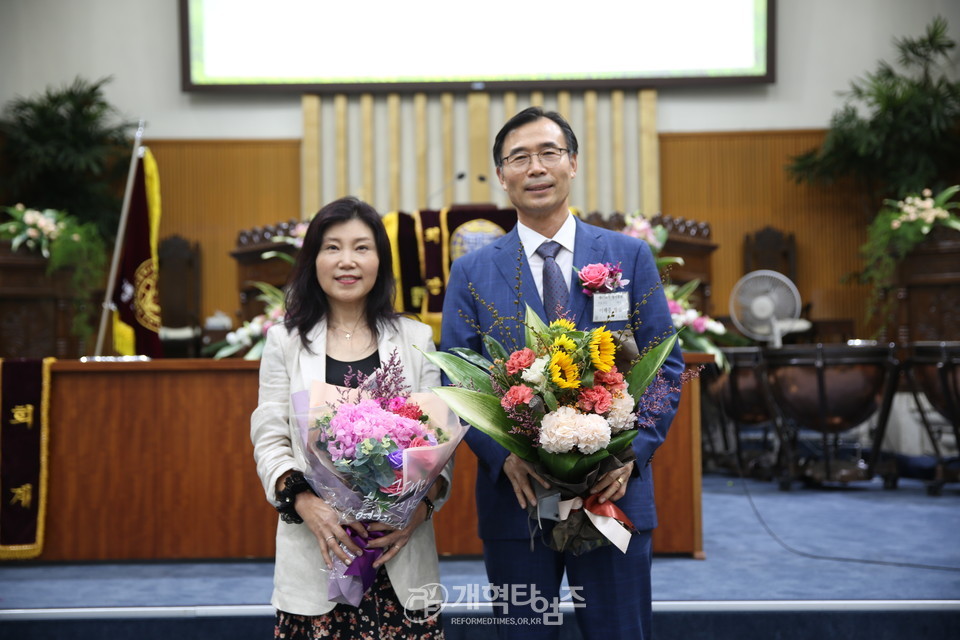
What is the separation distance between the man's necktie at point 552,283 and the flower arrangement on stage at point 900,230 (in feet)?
19.0

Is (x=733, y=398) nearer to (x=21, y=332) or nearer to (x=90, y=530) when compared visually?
(x=90, y=530)

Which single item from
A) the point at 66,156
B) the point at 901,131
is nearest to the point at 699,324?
the point at 901,131

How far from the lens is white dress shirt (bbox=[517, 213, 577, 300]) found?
6.25 feet

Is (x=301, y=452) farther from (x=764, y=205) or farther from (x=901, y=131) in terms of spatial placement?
(x=764, y=205)

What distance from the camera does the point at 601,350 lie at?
5.08ft

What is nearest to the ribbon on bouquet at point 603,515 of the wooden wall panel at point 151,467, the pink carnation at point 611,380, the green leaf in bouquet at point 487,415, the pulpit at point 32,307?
the green leaf in bouquet at point 487,415

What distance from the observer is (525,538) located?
5.81 feet

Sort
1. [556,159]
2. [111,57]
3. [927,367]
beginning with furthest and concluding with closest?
1. [111,57]
2. [927,367]
3. [556,159]

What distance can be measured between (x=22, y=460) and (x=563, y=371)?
8.86 ft

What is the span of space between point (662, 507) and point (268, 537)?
150 centimetres

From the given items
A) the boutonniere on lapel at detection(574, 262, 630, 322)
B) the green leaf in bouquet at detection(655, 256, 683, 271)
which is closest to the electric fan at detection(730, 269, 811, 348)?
the green leaf in bouquet at detection(655, 256, 683, 271)

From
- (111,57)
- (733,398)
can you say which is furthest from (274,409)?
(111,57)

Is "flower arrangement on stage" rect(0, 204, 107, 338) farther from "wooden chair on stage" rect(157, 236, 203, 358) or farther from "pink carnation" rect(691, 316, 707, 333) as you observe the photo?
"pink carnation" rect(691, 316, 707, 333)

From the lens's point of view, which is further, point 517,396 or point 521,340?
point 521,340
